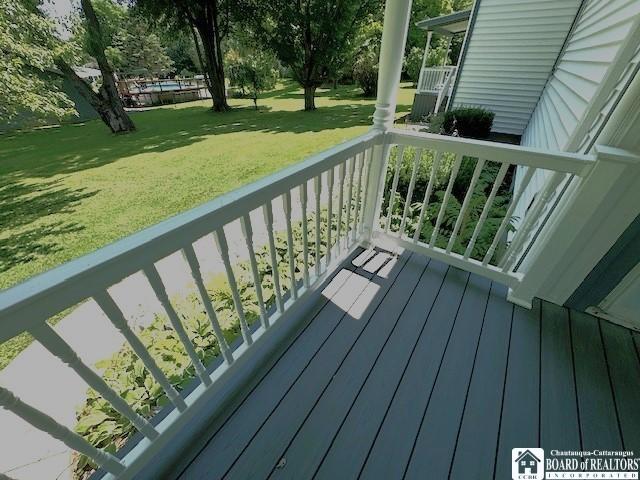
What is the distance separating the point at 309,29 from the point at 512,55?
870 centimetres

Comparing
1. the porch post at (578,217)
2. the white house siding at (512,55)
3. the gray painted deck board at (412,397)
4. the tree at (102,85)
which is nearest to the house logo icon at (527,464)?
the gray painted deck board at (412,397)

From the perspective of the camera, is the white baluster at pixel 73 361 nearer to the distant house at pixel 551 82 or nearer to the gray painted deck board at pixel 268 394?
the gray painted deck board at pixel 268 394

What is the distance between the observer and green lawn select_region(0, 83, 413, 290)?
12.7 feet

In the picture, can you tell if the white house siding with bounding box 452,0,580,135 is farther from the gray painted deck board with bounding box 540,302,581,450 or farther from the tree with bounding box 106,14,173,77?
the tree with bounding box 106,14,173,77

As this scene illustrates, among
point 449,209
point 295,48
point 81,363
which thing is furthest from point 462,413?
point 295,48

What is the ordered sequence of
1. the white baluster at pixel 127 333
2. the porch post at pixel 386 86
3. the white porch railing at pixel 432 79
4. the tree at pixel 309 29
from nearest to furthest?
the white baluster at pixel 127 333 → the porch post at pixel 386 86 → the white porch railing at pixel 432 79 → the tree at pixel 309 29

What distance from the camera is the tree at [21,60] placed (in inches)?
156

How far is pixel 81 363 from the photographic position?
78cm

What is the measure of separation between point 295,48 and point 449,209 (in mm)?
12229

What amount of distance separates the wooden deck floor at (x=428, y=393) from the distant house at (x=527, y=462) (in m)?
0.04

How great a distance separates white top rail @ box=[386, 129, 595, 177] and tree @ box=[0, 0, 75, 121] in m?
5.40

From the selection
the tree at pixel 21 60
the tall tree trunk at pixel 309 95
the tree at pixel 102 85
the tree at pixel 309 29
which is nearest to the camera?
the tree at pixel 21 60

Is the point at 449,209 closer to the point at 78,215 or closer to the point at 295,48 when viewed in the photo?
the point at 78,215

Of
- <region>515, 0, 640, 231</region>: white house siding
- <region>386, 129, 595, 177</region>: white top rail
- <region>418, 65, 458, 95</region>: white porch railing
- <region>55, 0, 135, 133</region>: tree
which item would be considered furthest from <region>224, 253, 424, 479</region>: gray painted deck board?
<region>55, 0, 135, 133</region>: tree
